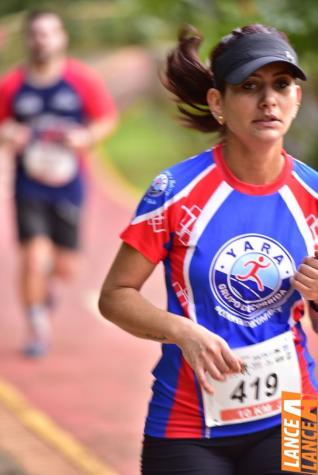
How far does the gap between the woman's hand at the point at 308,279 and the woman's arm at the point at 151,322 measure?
269 millimetres

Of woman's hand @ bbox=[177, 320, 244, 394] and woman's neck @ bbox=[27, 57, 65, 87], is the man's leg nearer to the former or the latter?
woman's neck @ bbox=[27, 57, 65, 87]

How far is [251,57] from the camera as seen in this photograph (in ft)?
10.8

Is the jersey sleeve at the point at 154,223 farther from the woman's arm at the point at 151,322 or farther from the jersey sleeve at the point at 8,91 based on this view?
the jersey sleeve at the point at 8,91

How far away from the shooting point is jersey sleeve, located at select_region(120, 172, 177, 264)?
3404mm

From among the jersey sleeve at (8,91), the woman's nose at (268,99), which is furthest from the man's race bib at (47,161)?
the woman's nose at (268,99)

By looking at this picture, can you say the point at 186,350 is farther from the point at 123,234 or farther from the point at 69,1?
the point at 69,1

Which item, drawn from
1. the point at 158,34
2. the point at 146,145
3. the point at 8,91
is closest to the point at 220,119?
the point at 8,91

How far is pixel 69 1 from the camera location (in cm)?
2022

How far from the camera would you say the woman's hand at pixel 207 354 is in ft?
10.5

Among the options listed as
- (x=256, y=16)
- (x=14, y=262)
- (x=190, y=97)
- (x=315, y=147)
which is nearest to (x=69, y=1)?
(x=14, y=262)

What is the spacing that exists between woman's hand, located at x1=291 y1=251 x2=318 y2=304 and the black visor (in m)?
0.52

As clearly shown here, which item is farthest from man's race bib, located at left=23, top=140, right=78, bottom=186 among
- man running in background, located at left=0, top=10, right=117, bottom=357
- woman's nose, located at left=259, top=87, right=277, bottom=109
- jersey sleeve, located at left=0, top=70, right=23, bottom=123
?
woman's nose, located at left=259, top=87, right=277, bottom=109

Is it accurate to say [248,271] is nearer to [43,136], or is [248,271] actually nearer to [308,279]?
[308,279]

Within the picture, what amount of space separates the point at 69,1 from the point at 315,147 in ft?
40.7
